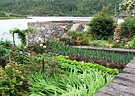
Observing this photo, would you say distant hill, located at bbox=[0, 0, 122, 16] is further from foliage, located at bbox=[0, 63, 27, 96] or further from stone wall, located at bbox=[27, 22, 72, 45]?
foliage, located at bbox=[0, 63, 27, 96]

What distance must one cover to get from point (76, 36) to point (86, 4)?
4543 centimetres

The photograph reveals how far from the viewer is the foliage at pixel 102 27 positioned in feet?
52.2

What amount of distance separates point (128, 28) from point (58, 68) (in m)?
9.38

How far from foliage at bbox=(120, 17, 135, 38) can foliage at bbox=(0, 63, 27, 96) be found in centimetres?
1071

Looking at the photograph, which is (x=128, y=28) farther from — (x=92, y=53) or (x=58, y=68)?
(x=58, y=68)

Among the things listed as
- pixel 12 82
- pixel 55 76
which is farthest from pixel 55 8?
pixel 12 82

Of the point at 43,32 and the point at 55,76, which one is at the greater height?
the point at 43,32

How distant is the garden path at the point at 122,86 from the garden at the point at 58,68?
1095mm

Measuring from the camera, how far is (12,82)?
16.4ft

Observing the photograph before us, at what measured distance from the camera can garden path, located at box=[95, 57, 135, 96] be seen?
209 cm

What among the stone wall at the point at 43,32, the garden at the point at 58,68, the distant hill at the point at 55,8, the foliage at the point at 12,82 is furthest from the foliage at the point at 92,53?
the distant hill at the point at 55,8

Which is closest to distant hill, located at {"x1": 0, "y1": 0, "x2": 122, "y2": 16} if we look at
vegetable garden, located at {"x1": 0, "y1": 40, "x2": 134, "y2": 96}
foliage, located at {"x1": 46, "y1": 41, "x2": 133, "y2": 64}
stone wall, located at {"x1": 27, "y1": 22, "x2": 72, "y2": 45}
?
stone wall, located at {"x1": 27, "y1": 22, "x2": 72, "y2": 45}

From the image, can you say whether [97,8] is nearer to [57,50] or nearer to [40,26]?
[40,26]

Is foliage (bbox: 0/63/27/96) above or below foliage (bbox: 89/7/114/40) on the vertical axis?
below
